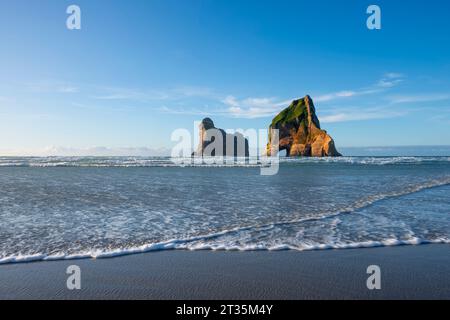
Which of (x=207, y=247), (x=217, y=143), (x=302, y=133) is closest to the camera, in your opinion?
(x=207, y=247)

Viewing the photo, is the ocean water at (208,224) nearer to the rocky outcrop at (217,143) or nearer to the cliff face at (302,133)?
the cliff face at (302,133)

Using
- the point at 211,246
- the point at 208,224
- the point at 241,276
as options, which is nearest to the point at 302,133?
the point at 208,224

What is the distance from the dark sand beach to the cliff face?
9186 centimetres

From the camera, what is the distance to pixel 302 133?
110 meters

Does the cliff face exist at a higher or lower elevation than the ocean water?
higher

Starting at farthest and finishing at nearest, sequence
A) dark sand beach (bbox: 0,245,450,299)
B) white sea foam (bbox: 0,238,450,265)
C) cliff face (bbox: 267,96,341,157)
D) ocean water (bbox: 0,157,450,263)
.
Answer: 1. cliff face (bbox: 267,96,341,157)
2. ocean water (bbox: 0,157,450,263)
3. white sea foam (bbox: 0,238,450,265)
4. dark sand beach (bbox: 0,245,450,299)

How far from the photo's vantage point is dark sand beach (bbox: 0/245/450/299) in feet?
13.3

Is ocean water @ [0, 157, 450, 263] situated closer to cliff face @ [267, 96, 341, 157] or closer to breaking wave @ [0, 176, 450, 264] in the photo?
breaking wave @ [0, 176, 450, 264]

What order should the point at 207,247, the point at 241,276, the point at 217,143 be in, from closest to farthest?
1. the point at 241,276
2. the point at 207,247
3. the point at 217,143

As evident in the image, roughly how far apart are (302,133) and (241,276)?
109190 millimetres

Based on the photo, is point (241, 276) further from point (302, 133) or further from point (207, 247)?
point (302, 133)

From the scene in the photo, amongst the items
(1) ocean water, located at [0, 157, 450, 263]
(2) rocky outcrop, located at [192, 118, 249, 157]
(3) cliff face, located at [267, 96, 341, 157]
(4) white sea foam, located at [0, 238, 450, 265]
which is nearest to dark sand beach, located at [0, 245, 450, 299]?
(4) white sea foam, located at [0, 238, 450, 265]
